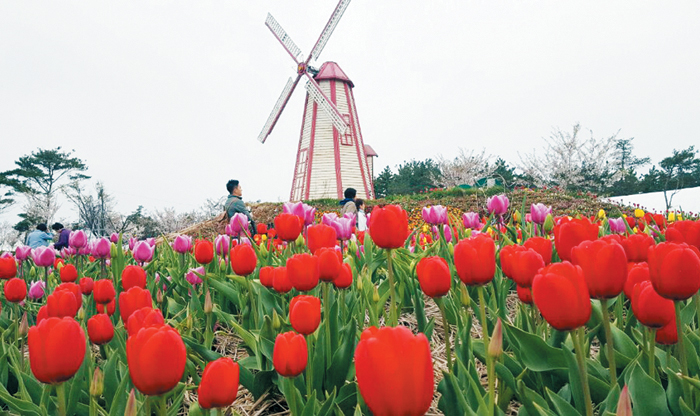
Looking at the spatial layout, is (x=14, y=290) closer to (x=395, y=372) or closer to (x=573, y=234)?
(x=395, y=372)

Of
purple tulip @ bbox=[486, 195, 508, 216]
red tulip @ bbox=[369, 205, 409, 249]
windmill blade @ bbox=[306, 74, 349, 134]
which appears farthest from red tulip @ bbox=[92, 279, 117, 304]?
windmill blade @ bbox=[306, 74, 349, 134]

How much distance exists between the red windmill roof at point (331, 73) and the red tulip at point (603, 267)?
2234cm

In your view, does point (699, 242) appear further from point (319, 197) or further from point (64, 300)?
point (319, 197)

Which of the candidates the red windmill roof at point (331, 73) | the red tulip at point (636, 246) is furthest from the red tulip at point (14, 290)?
the red windmill roof at point (331, 73)

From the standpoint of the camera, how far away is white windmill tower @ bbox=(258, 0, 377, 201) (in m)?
20.8

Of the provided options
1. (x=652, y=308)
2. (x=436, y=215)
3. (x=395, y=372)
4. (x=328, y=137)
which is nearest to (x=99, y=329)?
(x=395, y=372)

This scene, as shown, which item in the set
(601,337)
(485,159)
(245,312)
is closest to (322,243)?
(245,312)

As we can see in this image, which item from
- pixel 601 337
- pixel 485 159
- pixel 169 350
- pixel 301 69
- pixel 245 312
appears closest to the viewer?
pixel 169 350

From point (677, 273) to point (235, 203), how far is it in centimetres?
548

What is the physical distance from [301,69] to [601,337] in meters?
23.5

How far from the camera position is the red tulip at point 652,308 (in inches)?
39.6

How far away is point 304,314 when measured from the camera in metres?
1.17

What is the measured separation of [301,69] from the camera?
23391 mm

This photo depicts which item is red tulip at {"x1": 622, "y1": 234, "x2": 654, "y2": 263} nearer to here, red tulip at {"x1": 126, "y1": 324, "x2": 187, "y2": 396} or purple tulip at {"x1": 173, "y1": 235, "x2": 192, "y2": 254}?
red tulip at {"x1": 126, "y1": 324, "x2": 187, "y2": 396}
